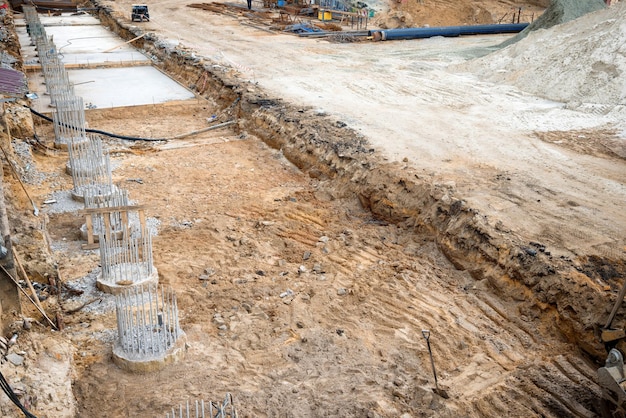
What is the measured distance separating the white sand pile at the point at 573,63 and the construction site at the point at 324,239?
0.07 m

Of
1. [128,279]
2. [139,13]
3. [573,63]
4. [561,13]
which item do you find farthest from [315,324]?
[139,13]

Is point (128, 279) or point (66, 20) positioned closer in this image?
point (128, 279)

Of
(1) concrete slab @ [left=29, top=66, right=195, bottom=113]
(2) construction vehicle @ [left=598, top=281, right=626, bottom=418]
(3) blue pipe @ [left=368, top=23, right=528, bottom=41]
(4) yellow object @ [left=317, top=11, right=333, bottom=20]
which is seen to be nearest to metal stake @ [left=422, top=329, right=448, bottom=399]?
(2) construction vehicle @ [left=598, top=281, right=626, bottom=418]

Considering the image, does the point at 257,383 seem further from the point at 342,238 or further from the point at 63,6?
the point at 63,6

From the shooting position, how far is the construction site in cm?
650

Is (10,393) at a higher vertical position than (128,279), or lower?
higher

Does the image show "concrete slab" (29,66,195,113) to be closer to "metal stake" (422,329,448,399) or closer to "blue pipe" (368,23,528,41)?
"blue pipe" (368,23,528,41)

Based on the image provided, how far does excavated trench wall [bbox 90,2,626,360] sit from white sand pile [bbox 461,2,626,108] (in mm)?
6335

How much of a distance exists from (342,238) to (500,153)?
4.11 m

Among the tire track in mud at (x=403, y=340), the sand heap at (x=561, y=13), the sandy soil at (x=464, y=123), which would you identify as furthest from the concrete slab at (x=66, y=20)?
the tire track in mud at (x=403, y=340)

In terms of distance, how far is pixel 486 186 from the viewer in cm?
1017

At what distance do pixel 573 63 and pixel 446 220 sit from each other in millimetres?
9076

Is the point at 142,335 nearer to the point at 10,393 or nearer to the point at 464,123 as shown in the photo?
the point at 10,393

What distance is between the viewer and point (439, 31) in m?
26.1
